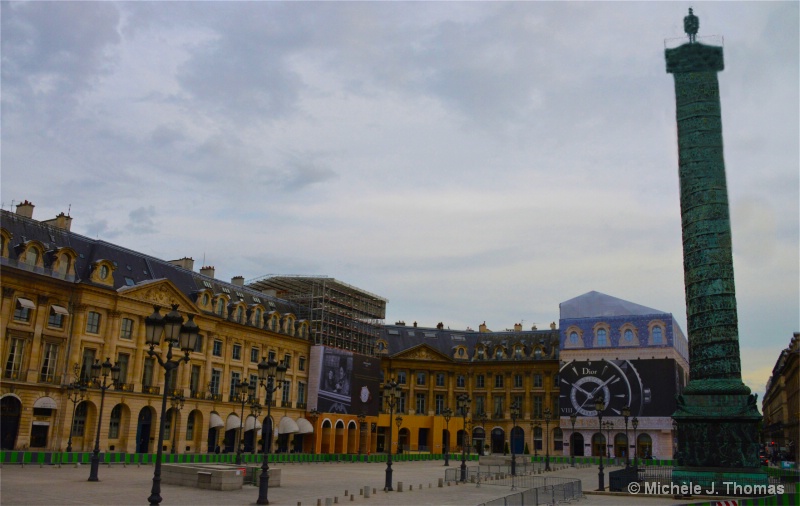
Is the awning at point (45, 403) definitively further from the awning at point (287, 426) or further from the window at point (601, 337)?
the window at point (601, 337)

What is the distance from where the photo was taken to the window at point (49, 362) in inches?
1810

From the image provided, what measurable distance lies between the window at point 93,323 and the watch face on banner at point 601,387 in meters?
46.0

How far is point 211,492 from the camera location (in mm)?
27203

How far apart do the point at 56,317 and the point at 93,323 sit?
2.72m

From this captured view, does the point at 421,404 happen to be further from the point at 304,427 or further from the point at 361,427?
the point at 304,427

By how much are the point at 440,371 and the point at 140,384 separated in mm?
41499

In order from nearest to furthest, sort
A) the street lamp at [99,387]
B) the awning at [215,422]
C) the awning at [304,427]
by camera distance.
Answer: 1. the street lamp at [99,387]
2. the awning at [215,422]
3. the awning at [304,427]

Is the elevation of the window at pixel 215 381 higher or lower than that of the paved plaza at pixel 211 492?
higher

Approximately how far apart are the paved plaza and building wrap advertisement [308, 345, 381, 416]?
31.4 metres

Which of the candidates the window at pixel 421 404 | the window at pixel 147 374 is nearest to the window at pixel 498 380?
the window at pixel 421 404

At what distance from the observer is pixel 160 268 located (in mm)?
57688

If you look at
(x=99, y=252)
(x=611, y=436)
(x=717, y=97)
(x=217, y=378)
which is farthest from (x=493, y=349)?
(x=717, y=97)

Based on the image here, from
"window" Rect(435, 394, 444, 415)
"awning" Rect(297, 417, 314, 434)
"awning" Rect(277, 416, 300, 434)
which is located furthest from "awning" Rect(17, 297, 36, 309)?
"window" Rect(435, 394, 444, 415)

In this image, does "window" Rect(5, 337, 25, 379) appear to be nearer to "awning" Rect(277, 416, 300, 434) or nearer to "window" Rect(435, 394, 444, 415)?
"awning" Rect(277, 416, 300, 434)
